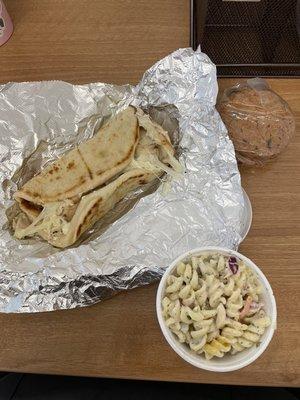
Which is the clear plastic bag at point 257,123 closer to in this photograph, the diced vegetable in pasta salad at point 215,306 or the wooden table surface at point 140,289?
the wooden table surface at point 140,289

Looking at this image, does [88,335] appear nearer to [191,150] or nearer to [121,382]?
[121,382]

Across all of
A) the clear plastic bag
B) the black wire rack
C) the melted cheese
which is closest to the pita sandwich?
the melted cheese

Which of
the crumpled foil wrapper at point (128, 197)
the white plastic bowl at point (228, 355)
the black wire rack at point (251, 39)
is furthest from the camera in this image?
the black wire rack at point (251, 39)

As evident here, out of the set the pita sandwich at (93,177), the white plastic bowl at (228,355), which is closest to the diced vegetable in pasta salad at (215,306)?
the white plastic bowl at (228,355)

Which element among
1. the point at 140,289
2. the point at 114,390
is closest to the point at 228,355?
the point at 140,289

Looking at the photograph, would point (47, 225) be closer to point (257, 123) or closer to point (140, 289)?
point (140, 289)
